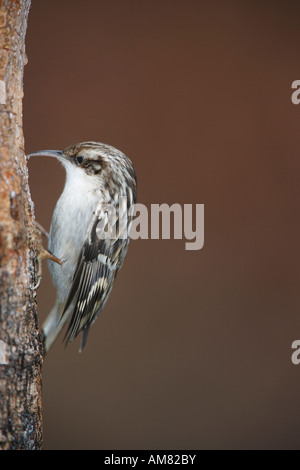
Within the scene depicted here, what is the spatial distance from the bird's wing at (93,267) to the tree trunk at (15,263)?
1.06 ft

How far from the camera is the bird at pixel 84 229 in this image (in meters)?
1.61

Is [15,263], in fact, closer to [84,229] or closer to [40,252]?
[40,252]

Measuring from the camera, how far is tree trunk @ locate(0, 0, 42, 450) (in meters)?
1.25

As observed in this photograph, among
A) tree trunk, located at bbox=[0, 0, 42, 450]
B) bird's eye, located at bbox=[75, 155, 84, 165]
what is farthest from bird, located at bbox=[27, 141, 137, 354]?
tree trunk, located at bbox=[0, 0, 42, 450]

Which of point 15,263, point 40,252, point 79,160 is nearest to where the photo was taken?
point 15,263

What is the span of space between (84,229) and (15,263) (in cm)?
38

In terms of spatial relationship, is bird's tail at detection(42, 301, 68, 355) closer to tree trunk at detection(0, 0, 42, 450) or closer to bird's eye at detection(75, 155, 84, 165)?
tree trunk at detection(0, 0, 42, 450)

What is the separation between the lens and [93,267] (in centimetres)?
166

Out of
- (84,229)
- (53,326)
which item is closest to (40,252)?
(84,229)

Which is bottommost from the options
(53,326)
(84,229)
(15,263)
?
(53,326)

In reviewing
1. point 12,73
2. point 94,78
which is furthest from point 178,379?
point 12,73

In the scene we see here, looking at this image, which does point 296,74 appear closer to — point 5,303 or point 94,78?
point 94,78

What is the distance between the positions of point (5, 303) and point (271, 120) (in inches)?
78.3

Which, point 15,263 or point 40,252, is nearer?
point 15,263
